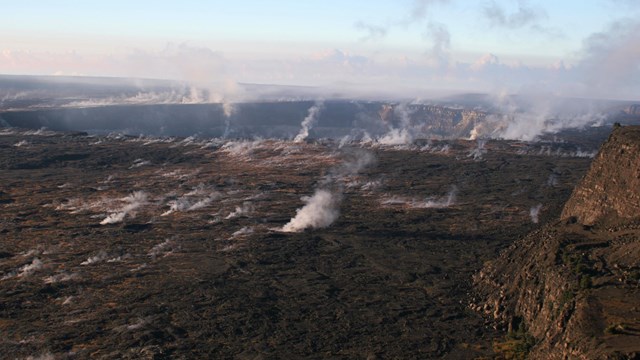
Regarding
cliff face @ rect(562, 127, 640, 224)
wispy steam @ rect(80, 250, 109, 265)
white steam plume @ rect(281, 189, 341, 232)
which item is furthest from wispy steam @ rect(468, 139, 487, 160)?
wispy steam @ rect(80, 250, 109, 265)

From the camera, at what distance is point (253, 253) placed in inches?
2726

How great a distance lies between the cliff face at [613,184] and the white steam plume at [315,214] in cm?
2790

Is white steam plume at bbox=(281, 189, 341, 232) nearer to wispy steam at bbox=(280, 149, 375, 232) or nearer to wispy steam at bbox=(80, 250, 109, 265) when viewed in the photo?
wispy steam at bbox=(280, 149, 375, 232)

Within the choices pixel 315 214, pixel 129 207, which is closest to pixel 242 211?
pixel 315 214

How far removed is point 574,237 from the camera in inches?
2116

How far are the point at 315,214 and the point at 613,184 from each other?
1364 inches

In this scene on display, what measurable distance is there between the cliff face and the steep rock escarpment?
0.08m

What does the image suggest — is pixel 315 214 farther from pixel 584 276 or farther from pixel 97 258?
pixel 584 276

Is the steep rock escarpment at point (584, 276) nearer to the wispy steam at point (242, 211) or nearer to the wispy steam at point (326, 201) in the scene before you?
the wispy steam at point (326, 201)

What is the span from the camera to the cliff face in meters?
54.7

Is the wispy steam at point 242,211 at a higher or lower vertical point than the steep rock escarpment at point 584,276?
lower

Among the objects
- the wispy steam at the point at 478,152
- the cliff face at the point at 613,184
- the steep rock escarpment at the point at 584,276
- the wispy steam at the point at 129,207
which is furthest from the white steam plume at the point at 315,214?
the wispy steam at the point at 478,152

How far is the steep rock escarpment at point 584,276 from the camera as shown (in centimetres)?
3838

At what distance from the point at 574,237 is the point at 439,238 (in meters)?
21.2
